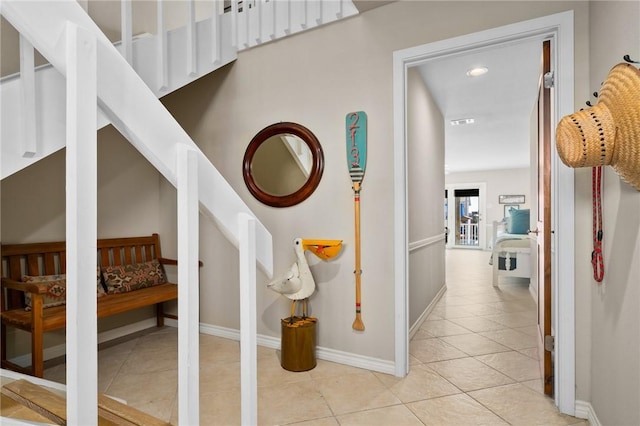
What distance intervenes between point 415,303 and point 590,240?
165 centimetres

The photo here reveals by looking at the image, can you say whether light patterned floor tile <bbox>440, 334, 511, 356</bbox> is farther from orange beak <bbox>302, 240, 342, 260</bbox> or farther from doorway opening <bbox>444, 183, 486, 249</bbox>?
doorway opening <bbox>444, 183, 486, 249</bbox>

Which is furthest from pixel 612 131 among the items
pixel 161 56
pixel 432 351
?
pixel 161 56

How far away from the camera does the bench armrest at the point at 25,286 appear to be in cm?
205

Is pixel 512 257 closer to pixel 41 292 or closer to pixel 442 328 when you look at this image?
pixel 442 328

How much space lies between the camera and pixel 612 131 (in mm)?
1174

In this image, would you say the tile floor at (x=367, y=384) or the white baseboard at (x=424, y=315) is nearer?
the tile floor at (x=367, y=384)

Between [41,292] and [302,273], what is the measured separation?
5.16ft

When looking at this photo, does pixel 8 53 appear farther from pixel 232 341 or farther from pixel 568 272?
pixel 568 272

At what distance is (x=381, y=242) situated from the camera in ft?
7.80

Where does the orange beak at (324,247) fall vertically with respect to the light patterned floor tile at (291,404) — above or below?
above

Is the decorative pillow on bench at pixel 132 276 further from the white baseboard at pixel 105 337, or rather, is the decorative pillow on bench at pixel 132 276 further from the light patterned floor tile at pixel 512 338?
the light patterned floor tile at pixel 512 338

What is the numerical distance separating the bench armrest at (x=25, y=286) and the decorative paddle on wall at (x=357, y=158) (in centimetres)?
193

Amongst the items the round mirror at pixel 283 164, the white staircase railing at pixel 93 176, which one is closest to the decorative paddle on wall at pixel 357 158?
the round mirror at pixel 283 164

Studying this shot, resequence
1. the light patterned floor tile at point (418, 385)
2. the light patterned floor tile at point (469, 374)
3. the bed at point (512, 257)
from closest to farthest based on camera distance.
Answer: the light patterned floor tile at point (418, 385) < the light patterned floor tile at point (469, 374) < the bed at point (512, 257)
